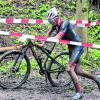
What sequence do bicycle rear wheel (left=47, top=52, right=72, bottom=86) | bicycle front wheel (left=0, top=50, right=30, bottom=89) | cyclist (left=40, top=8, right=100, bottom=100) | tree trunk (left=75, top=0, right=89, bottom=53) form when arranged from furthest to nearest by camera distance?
tree trunk (left=75, top=0, right=89, bottom=53) → bicycle rear wheel (left=47, top=52, right=72, bottom=86) → bicycle front wheel (left=0, top=50, right=30, bottom=89) → cyclist (left=40, top=8, right=100, bottom=100)

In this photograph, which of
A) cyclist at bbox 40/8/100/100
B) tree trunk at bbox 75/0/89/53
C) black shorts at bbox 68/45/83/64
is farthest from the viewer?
tree trunk at bbox 75/0/89/53

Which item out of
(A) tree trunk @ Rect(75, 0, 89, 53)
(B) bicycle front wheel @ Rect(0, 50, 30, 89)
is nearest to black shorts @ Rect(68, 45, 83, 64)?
(B) bicycle front wheel @ Rect(0, 50, 30, 89)

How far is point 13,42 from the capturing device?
13.6 meters

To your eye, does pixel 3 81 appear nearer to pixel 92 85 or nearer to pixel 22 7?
pixel 92 85

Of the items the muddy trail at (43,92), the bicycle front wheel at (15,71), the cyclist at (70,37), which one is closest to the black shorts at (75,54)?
the cyclist at (70,37)

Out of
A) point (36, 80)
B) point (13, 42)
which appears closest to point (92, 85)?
point (36, 80)

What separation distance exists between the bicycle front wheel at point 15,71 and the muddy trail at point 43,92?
169 mm

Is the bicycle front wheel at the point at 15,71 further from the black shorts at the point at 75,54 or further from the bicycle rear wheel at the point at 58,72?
the black shorts at the point at 75,54

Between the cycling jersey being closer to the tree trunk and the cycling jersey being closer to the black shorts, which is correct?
the black shorts

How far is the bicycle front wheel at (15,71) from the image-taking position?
29.8ft

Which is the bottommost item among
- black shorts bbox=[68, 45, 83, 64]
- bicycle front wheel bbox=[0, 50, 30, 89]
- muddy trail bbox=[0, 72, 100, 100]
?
muddy trail bbox=[0, 72, 100, 100]

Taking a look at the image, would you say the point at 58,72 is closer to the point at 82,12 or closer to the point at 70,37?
the point at 70,37

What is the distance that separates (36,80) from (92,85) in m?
1.46

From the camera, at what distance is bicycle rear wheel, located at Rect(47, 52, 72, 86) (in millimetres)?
9545
